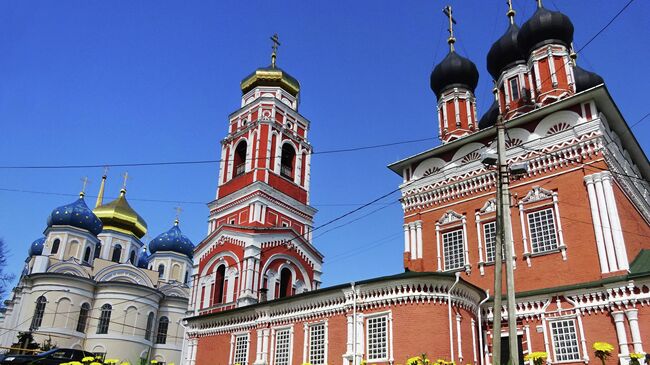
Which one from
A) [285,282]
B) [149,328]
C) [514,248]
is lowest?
[149,328]

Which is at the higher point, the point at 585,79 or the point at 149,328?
the point at 585,79

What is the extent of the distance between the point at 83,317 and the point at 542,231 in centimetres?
3162

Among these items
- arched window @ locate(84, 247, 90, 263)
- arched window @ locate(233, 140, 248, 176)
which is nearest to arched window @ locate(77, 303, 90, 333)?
arched window @ locate(84, 247, 90, 263)

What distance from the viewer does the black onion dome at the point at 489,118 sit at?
2427cm

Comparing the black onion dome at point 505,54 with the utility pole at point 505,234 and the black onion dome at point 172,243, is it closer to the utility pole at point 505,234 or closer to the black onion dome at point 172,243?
the utility pole at point 505,234

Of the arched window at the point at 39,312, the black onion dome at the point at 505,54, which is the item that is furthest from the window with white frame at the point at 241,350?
the arched window at the point at 39,312

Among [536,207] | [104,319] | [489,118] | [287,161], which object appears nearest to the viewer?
[536,207]

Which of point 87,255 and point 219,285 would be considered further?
point 87,255

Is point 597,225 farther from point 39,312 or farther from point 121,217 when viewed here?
point 121,217

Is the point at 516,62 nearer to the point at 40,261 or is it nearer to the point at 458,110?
the point at 458,110

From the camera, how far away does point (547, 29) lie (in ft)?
65.3

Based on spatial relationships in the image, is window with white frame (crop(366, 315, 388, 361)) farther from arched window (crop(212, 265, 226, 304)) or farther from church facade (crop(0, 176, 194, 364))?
church facade (crop(0, 176, 194, 364))

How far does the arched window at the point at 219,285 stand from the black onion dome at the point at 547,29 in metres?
17.9

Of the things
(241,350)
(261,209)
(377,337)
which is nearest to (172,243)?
(261,209)
